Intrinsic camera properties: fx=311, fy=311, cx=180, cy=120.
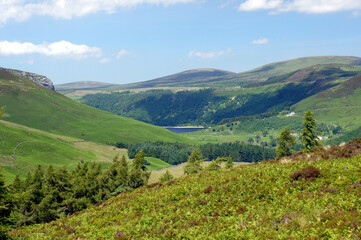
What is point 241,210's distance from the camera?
2584cm

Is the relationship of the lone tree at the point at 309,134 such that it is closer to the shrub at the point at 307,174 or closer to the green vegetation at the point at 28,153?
the shrub at the point at 307,174

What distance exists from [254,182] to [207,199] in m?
5.14

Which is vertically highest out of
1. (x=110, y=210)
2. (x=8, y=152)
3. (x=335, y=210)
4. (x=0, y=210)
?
(x=335, y=210)

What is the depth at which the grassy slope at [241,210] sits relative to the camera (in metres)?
20.3

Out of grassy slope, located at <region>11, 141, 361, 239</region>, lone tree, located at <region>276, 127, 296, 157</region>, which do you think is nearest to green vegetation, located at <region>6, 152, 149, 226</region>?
grassy slope, located at <region>11, 141, 361, 239</region>

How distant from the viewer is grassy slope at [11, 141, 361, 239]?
2034 centimetres

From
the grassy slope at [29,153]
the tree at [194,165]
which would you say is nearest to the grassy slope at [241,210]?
the tree at [194,165]

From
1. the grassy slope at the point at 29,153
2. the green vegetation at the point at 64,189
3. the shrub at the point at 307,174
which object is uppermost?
the shrub at the point at 307,174

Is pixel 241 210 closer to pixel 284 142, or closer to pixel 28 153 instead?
pixel 284 142

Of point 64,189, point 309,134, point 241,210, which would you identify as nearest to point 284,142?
point 309,134

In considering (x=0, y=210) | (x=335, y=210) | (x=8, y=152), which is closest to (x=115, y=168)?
(x=0, y=210)

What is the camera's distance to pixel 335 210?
21406 mm

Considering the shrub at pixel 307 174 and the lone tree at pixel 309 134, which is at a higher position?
the shrub at pixel 307 174

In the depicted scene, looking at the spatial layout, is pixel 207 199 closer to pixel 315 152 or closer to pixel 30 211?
Answer: pixel 315 152
